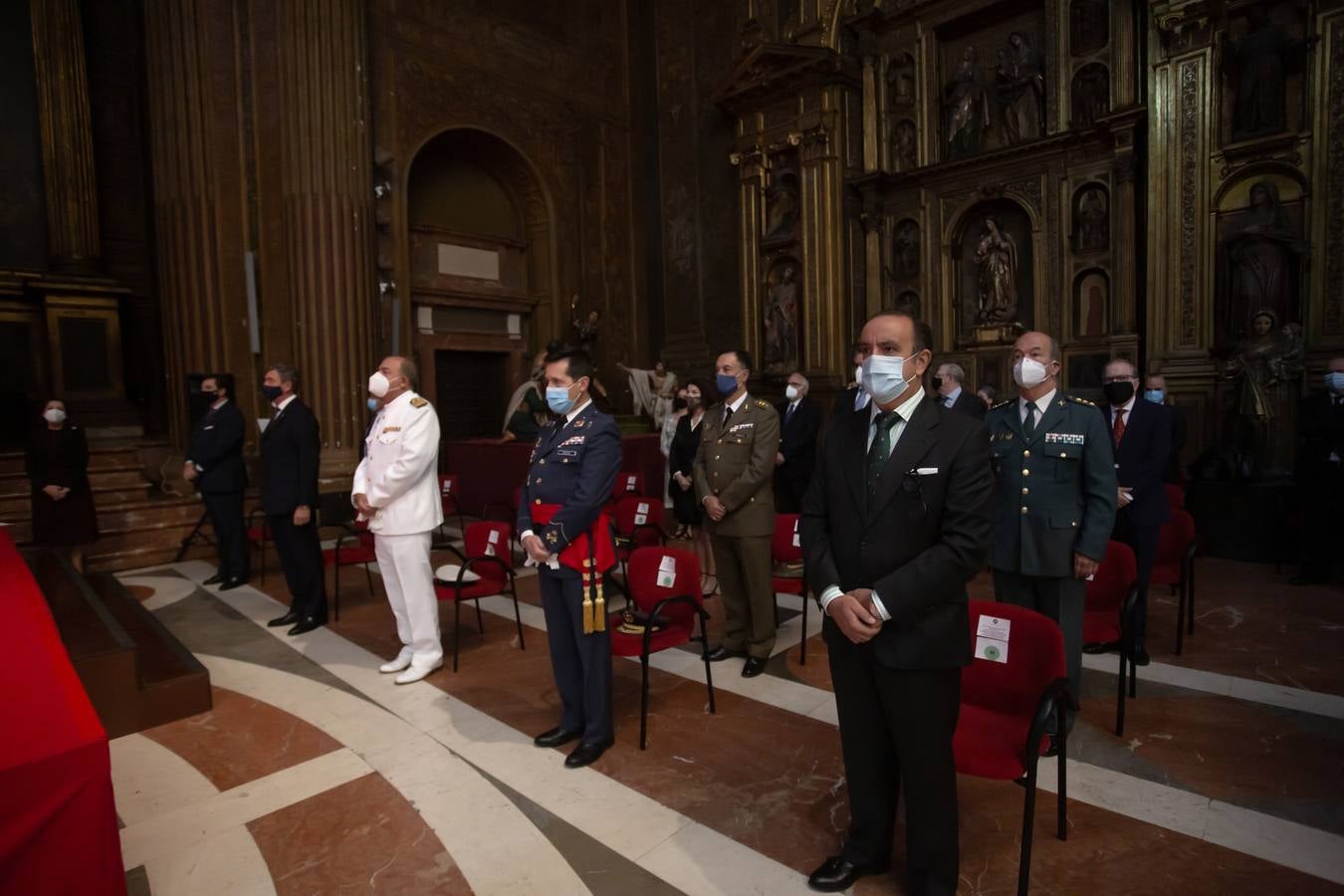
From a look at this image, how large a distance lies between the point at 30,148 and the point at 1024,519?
12.5m

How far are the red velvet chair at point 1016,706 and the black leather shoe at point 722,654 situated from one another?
1.88m

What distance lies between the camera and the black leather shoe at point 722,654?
4.25 m

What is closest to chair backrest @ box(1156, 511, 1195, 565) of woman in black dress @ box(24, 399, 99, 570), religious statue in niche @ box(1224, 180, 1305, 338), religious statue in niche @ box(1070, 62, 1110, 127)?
religious statue in niche @ box(1224, 180, 1305, 338)

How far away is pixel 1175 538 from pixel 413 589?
4583mm

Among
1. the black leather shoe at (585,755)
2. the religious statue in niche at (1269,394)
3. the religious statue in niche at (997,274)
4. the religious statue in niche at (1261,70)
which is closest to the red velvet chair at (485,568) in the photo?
the black leather shoe at (585,755)

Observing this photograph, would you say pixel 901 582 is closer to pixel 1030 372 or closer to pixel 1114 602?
pixel 1030 372

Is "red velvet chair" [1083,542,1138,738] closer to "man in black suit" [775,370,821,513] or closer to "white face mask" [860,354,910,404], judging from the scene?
"white face mask" [860,354,910,404]

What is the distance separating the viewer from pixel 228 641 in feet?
16.0

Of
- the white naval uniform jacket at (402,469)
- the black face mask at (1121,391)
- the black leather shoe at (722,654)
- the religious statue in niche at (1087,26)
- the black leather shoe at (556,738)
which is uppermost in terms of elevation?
the religious statue in niche at (1087,26)

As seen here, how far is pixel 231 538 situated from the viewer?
6281 millimetres

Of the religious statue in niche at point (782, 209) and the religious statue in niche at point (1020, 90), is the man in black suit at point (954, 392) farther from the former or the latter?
the religious statue in niche at point (782, 209)

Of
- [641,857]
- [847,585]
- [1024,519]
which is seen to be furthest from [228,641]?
[1024,519]

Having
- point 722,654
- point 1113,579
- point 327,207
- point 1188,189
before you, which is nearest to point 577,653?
point 722,654

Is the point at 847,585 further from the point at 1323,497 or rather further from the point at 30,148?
the point at 30,148
